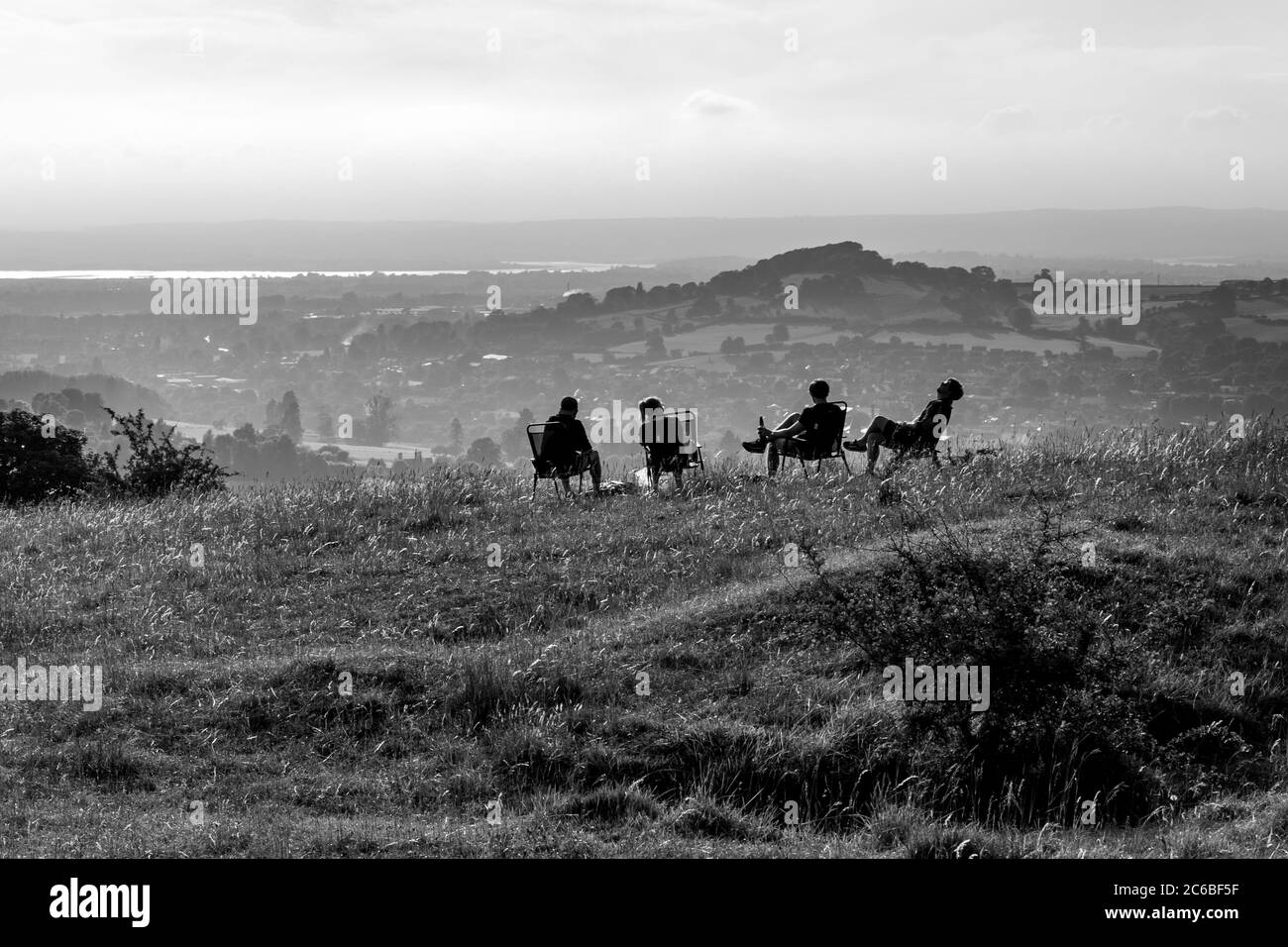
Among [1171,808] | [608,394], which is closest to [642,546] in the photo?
[1171,808]

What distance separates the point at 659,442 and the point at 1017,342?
16666 cm

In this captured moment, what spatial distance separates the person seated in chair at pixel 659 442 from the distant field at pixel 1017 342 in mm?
145295

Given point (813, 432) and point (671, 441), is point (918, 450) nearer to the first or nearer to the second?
point (813, 432)

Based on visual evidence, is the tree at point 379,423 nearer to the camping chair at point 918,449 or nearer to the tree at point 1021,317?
the tree at point 1021,317

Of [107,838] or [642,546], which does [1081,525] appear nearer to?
[642,546]

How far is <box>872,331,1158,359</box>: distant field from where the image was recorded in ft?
505

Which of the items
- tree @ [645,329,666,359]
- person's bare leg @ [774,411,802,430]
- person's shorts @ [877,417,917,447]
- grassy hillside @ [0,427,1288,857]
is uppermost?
tree @ [645,329,666,359]

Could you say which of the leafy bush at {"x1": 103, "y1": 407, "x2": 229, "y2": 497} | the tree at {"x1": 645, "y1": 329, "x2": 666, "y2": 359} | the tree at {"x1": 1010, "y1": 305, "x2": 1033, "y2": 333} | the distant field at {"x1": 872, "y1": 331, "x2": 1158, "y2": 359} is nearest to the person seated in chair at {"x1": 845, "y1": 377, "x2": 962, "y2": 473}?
the leafy bush at {"x1": 103, "y1": 407, "x2": 229, "y2": 497}

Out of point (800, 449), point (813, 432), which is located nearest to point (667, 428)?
point (800, 449)

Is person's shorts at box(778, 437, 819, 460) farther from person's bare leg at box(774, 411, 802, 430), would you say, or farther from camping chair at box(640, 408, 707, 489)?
camping chair at box(640, 408, 707, 489)

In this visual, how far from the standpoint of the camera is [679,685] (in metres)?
7.60

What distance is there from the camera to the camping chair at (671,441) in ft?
43.0

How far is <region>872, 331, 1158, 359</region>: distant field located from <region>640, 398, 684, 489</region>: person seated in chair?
145295 millimetres

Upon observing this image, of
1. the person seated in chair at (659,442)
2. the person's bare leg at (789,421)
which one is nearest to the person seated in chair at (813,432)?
the person's bare leg at (789,421)
